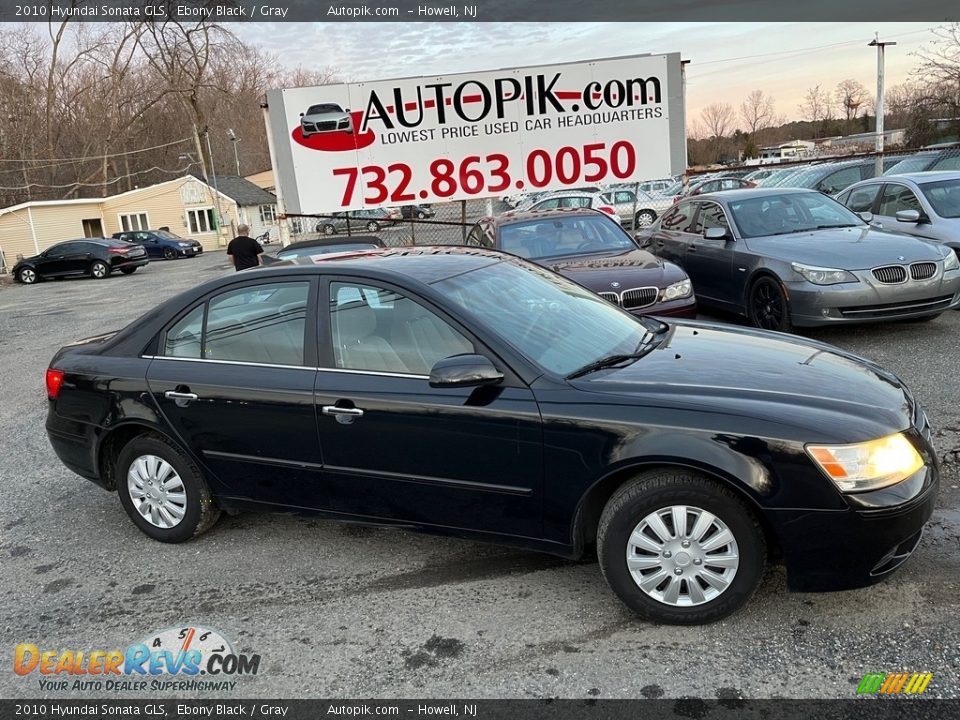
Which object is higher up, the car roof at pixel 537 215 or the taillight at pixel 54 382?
the car roof at pixel 537 215

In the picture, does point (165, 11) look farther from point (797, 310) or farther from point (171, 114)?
point (797, 310)

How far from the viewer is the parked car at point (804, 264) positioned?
660 cm

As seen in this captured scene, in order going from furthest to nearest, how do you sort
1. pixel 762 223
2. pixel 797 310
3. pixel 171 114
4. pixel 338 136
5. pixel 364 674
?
pixel 171 114
pixel 338 136
pixel 762 223
pixel 797 310
pixel 364 674

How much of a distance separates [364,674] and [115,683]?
1048mm

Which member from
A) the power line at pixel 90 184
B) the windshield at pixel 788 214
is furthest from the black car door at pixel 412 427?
the power line at pixel 90 184

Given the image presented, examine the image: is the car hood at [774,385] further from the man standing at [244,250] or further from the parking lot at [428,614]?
the man standing at [244,250]

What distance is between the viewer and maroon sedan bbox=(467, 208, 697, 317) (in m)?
6.66

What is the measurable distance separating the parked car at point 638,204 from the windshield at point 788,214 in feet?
48.1

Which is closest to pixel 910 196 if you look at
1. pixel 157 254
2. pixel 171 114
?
pixel 157 254

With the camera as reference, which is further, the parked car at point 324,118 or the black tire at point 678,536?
the parked car at point 324,118

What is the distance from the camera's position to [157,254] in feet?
120

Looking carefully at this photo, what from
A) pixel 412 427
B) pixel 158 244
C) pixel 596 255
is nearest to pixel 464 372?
pixel 412 427

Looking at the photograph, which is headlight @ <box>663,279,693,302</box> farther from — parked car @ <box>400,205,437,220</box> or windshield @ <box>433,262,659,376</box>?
parked car @ <box>400,205,437,220</box>

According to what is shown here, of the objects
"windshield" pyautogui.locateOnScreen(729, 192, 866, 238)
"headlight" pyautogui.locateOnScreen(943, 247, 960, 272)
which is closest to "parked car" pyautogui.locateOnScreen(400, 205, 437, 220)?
"windshield" pyautogui.locateOnScreen(729, 192, 866, 238)
